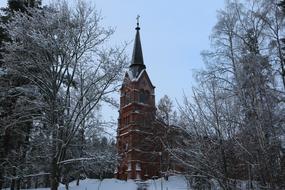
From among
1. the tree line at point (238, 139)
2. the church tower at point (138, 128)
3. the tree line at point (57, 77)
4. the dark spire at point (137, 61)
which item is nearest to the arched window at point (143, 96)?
the church tower at point (138, 128)

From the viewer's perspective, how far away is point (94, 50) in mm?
14195

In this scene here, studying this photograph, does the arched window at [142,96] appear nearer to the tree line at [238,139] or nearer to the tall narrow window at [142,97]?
the tall narrow window at [142,97]

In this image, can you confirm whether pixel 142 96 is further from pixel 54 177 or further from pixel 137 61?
pixel 54 177

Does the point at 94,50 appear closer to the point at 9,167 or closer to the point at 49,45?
the point at 49,45

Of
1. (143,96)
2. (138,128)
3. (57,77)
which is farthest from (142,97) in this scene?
(57,77)

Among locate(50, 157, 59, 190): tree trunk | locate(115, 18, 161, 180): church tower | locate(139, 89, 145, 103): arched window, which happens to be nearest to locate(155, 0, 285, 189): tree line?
locate(50, 157, 59, 190): tree trunk

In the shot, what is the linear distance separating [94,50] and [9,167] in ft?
23.2

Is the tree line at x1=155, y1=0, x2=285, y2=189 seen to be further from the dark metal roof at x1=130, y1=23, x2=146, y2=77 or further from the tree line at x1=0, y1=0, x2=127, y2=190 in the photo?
the dark metal roof at x1=130, y1=23, x2=146, y2=77

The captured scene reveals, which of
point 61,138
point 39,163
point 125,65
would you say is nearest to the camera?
point 61,138

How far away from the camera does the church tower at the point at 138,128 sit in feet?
122

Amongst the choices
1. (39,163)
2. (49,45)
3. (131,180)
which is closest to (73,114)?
(49,45)

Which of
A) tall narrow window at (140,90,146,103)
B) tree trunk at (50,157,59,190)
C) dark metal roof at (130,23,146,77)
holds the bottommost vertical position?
tree trunk at (50,157,59,190)

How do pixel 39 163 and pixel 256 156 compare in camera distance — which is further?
pixel 39 163

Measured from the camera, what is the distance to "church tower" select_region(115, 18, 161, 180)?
122ft
